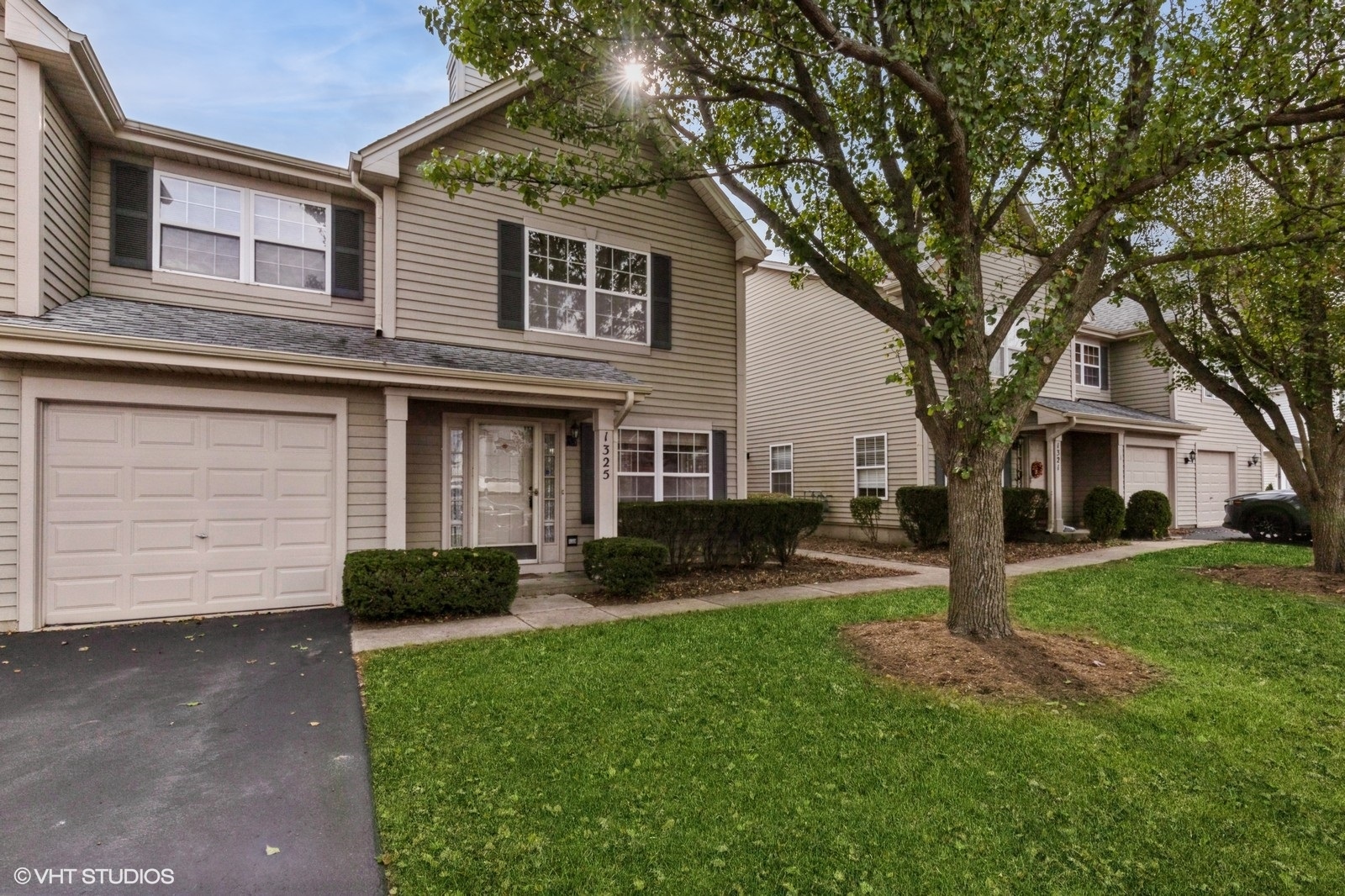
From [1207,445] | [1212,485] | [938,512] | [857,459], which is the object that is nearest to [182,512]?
[938,512]

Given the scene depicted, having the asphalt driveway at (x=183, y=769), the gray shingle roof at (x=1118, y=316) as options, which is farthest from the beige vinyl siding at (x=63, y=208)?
the gray shingle roof at (x=1118, y=316)

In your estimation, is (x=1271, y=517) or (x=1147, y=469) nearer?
(x=1271, y=517)

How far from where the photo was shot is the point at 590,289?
31.3 ft

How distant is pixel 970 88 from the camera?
456cm

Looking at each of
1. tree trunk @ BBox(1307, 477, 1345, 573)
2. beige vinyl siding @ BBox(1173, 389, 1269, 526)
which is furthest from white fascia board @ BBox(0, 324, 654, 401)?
beige vinyl siding @ BBox(1173, 389, 1269, 526)

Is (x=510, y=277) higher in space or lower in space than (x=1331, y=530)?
higher

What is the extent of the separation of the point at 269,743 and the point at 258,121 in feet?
33.4

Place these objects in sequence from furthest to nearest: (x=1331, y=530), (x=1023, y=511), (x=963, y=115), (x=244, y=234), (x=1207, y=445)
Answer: (x=1207, y=445)
(x=1023, y=511)
(x=1331, y=530)
(x=244, y=234)
(x=963, y=115)

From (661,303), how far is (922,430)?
6761 mm

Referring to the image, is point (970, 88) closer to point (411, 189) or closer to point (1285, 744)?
point (1285, 744)

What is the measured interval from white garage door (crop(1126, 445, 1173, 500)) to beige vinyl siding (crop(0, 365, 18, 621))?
63.9 ft

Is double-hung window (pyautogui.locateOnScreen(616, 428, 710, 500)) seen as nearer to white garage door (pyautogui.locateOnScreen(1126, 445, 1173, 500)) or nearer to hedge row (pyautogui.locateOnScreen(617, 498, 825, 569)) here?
hedge row (pyautogui.locateOnScreen(617, 498, 825, 569))

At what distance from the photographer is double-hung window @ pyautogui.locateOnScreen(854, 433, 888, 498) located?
565 inches

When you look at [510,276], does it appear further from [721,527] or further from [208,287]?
[721,527]
